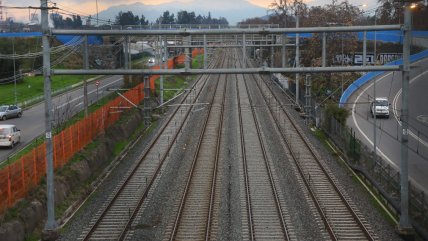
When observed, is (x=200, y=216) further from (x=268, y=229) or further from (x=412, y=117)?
(x=412, y=117)

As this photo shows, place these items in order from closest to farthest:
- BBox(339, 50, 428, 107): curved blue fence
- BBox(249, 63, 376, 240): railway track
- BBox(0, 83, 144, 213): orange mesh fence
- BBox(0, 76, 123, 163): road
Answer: BBox(0, 83, 144, 213): orange mesh fence
BBox(249, 63, 376, 240): railway track
BBox(0, 76, 123, 163): road
BBox(339, 50, 428, 107): curved blue fence

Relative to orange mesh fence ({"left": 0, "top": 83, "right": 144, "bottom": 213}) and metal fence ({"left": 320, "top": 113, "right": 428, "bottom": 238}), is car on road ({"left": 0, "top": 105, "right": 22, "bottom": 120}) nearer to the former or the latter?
orange mesh fence ({"left": 0, "top": 83, "right": 144, "bottom": 213})

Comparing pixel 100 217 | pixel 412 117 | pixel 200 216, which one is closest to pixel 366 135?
pixel 412 117

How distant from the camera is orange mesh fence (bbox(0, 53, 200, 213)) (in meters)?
15.4

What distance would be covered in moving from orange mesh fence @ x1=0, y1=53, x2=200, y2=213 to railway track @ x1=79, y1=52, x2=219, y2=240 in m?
2.31

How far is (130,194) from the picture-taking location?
19.8 m

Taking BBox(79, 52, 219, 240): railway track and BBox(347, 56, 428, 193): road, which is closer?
BBox(79, 52, 219, 240): railway track

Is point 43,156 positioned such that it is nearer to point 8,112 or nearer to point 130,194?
point 130,194

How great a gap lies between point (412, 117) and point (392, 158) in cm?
1214

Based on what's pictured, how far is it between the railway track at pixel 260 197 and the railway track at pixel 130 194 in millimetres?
3624

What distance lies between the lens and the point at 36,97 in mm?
43969

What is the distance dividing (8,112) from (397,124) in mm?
24547

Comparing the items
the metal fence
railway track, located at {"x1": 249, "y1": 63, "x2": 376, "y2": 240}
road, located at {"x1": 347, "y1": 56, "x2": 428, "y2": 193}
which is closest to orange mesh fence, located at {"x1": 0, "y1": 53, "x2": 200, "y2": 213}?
railway track, located at {"x1": 249, "y1": 63, "x2": 376, "y2": 240}

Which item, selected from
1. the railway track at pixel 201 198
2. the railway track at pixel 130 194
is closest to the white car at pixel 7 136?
the railway track at pixel 130 194
